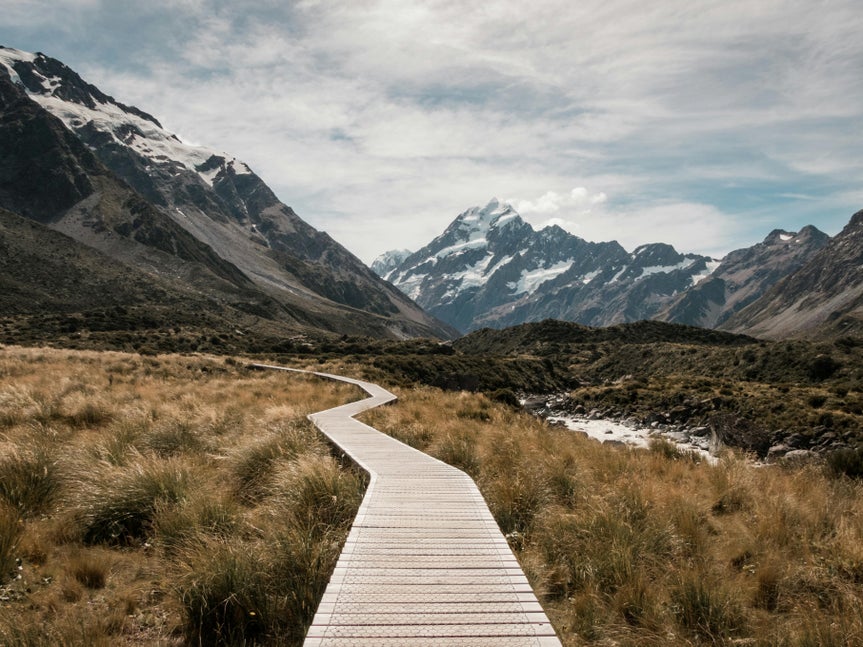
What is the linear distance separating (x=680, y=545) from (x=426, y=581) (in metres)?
3.65

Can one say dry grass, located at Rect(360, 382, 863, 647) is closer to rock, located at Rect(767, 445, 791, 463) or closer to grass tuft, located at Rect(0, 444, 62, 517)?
grass tuft, located at Rect(0, 444, 62, 517)

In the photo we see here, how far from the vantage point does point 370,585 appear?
4.69m

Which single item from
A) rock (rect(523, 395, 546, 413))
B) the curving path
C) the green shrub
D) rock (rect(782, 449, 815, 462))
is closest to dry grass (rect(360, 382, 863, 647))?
the green shrub

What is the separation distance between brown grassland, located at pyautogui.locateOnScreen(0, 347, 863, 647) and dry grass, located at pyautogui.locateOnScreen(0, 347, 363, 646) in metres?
0.03

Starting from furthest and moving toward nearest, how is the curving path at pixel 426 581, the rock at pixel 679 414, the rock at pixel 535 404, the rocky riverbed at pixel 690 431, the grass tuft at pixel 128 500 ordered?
the rock at pixel 535 404
the rock at pixel 679 414
the rocky riverbed at pixel 690 431
the grass tuft at pixel 128 500
the curving path at pixel 426 581

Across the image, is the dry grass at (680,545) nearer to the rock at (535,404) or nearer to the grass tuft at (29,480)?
the grass tuft at (29,480)

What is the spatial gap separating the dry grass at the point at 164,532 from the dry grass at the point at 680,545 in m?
2.61

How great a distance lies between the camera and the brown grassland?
15.8 ft

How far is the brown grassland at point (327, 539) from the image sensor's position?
4801 mm

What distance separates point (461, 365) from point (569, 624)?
182ft

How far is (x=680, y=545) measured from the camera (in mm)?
6461

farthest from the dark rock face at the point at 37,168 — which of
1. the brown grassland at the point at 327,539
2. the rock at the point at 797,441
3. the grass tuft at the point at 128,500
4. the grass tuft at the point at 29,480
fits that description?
the rock at the point at 797,441

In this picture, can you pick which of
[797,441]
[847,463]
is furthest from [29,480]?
[797,441]

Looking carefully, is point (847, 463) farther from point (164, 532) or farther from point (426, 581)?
point (164, 532)
